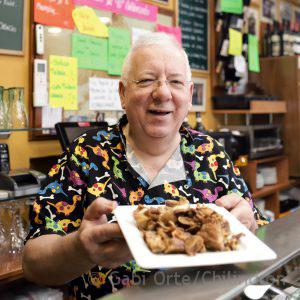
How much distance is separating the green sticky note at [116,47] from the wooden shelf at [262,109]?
4.11ft

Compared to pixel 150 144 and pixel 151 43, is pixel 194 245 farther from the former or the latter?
pixel 151 43

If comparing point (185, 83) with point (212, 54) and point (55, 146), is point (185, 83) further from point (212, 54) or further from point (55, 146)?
point (212, 54)

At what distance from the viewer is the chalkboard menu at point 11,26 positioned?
2039 millimetres

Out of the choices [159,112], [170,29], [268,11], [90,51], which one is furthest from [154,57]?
[268,11]

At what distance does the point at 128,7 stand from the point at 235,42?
132cm

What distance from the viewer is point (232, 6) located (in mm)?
3633

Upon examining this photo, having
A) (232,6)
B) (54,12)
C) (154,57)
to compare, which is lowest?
(154,57)

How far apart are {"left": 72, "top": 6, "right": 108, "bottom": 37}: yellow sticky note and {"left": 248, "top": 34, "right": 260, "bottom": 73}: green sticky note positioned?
176 cm

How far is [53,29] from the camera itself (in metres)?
2.25

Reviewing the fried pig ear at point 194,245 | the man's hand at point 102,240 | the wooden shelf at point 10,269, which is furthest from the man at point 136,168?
the wooden shelf at point 10,269

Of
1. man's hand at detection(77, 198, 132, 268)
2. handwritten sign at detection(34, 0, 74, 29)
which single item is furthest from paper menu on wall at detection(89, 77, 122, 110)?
man's hand at detection(77, 198, 132, 268)

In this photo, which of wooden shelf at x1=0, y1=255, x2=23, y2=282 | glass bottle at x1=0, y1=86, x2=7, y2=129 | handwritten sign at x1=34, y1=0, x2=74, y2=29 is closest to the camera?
wooden shelf at x1=0, y1=255, x2=23, y2=282

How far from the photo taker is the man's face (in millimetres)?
1239

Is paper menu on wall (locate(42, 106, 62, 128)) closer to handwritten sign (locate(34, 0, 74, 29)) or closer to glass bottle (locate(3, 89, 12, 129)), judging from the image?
glass bottle (locate(3, 89, 12, 129))
